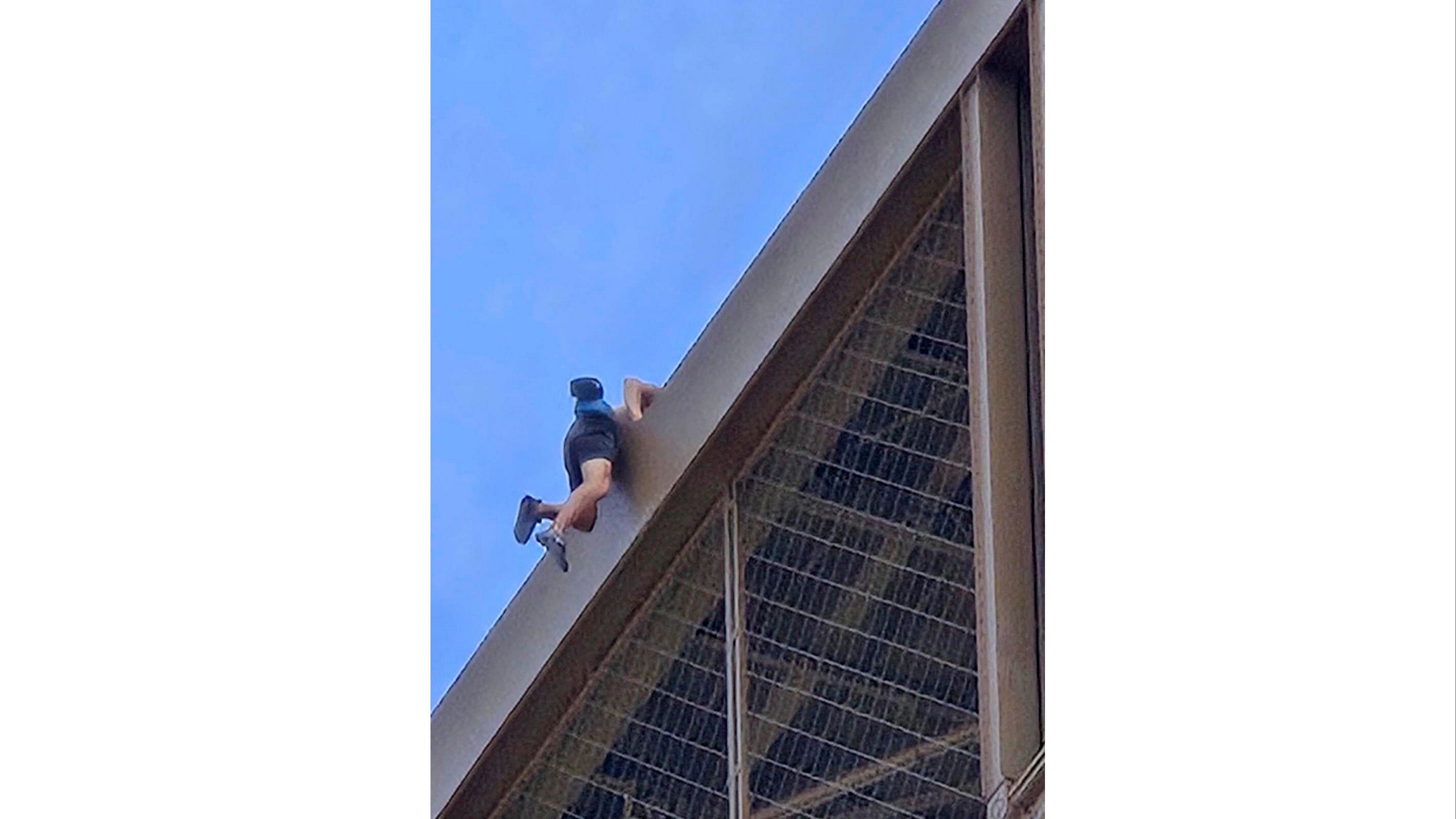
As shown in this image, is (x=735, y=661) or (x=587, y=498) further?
(x=587, y=498)

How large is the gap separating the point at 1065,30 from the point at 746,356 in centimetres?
176

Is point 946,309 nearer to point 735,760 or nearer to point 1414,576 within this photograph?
point 735,760

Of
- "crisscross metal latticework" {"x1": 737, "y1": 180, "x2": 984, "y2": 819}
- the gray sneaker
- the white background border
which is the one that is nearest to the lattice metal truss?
"crisscross metal latticework" {"x1": 737, "y1": 180, "x2": 984, "y2": 819}

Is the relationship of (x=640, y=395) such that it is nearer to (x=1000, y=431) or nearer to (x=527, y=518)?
(x=527, y=518)

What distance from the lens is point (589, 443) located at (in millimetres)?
3996

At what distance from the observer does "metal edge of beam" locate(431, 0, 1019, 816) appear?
3768 millimetres

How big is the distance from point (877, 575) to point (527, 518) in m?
0.65

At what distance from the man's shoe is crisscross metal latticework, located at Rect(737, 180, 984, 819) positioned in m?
0.40

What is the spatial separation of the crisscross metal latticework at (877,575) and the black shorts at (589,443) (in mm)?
296
